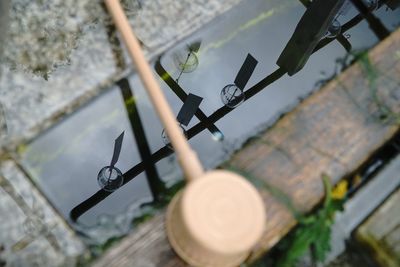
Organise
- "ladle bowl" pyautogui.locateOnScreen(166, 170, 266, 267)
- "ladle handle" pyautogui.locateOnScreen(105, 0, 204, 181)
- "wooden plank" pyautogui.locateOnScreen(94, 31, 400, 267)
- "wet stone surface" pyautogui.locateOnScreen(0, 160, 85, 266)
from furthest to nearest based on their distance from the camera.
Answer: "wet stone surface" pyautogui.locateOnScreen(0, 160, 85, 266) → "wooden plank" pyautogui.locateOnScreen(94, 31, 400, 267) → "ladle handle" pyautogui.locateOnScreen(105, 0, 204, 181) → "ladle bowl" pyautogui.locateOnScreen(166, 170, 266, 267)

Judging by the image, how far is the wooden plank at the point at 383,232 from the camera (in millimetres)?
2102

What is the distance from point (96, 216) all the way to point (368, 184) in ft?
5.34

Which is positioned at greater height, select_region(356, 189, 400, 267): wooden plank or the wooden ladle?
the wooden ladle

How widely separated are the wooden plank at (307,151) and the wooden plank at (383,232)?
287 millimetres

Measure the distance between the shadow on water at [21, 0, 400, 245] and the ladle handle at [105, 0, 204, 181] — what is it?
43 centimetres

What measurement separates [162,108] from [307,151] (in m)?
0.80

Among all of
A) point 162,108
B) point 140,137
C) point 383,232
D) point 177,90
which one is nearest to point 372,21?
point 177,90

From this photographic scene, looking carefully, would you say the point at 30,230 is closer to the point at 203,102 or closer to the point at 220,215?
the point at 220,215

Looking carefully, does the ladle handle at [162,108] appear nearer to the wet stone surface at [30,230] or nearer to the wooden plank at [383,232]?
the wet stone surface at [30,230]

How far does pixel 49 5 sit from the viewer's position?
265cm

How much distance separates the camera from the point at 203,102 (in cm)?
298

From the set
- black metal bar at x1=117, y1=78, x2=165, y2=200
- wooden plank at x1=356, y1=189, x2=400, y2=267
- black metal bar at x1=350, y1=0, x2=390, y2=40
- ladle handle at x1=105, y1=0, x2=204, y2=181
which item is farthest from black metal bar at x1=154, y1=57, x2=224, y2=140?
black metal bar at x1=350, y1=0, x2=390, y2=40

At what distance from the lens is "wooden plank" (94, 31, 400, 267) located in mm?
2014

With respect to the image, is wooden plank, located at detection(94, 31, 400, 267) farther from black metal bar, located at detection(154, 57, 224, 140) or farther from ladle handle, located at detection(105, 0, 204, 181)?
black metal bar, located at detection(154, 57, 224, 140)
